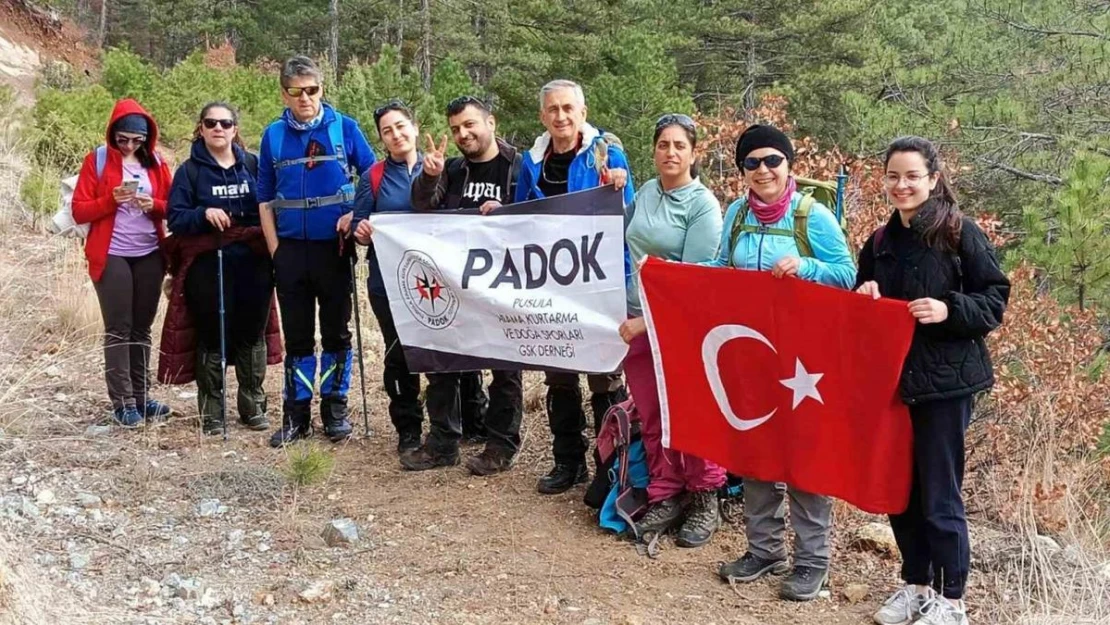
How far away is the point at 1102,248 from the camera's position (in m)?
8.97

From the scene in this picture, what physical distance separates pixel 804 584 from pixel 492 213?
8.29 feet

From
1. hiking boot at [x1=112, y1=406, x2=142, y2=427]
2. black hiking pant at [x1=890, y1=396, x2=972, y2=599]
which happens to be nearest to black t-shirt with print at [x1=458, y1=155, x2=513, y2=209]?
black hiking pant at [x1=890, y1=396, x2=972, y2=599]

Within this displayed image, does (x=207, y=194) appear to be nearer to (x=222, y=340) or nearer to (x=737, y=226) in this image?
(x=222, y=340)

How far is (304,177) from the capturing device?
19.4 feet

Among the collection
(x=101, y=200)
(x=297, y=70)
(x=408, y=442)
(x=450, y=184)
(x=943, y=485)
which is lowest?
(x=408, y=442)

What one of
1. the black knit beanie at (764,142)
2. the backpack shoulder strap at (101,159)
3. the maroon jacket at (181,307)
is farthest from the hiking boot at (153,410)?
the black knit beanie at (764,142)

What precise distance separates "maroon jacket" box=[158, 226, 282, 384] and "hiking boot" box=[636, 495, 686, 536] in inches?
120

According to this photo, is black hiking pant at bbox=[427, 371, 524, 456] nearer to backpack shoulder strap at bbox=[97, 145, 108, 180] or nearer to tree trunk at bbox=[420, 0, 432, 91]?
backpack shoulder strap at bbox=[97, 145, 108, 180]

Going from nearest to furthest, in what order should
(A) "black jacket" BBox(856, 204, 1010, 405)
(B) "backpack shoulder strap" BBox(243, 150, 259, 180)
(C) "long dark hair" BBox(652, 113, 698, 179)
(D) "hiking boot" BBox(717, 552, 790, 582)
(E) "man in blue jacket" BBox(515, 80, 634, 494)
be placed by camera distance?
(A) "black jacket" BBox(856, 204, 1010, 405)
(D) "hiking boot" BBox(717, 552, 790, 582)
(C) "long dark hair" BBox(652, 113, 698, 179)
(E) "man in blue jacket" BBox(515, 80, 634, 494)
(B) "backpack shoulder strap" BBox(243, 150, 259, 180)

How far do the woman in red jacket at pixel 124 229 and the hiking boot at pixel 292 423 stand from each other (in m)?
1.00

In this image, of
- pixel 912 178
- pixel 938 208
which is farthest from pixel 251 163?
pixel 938 208

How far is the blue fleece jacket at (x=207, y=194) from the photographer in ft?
20.2

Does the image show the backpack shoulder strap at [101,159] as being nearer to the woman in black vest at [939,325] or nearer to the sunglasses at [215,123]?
Result: the sunglasses at [215,123]

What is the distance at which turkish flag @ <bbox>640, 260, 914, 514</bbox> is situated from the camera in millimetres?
3949
